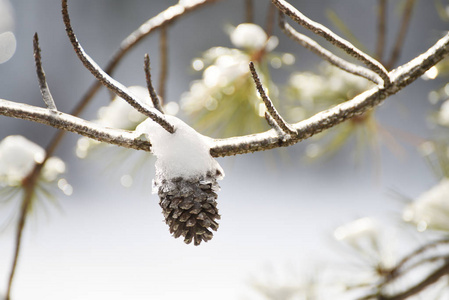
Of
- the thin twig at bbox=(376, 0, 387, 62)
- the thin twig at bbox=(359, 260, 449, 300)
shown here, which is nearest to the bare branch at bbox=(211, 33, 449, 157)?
the thin twig at bbox=(359, 260, 449, 300)

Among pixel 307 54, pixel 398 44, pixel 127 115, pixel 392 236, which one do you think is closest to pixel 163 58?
pixel 127 115

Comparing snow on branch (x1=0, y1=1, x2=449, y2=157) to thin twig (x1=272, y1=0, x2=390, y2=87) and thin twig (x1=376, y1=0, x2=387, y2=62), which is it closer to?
thin twig (x1=272, y1=0, x2=390, y2=87)

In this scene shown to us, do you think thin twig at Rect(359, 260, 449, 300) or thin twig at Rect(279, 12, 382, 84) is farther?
thin twig at Rect(359, 260, 449, 300)

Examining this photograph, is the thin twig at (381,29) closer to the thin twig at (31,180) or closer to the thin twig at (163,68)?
the thin twig at (163,68)

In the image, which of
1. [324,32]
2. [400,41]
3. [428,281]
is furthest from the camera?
[400,41]

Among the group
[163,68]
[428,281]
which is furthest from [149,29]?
[428,281]

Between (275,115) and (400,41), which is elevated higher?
(400,41)

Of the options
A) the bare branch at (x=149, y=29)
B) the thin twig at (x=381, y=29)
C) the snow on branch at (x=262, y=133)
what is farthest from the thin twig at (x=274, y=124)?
the thin twig at (x=381, y=29)

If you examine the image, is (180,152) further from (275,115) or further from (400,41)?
(400,41)
